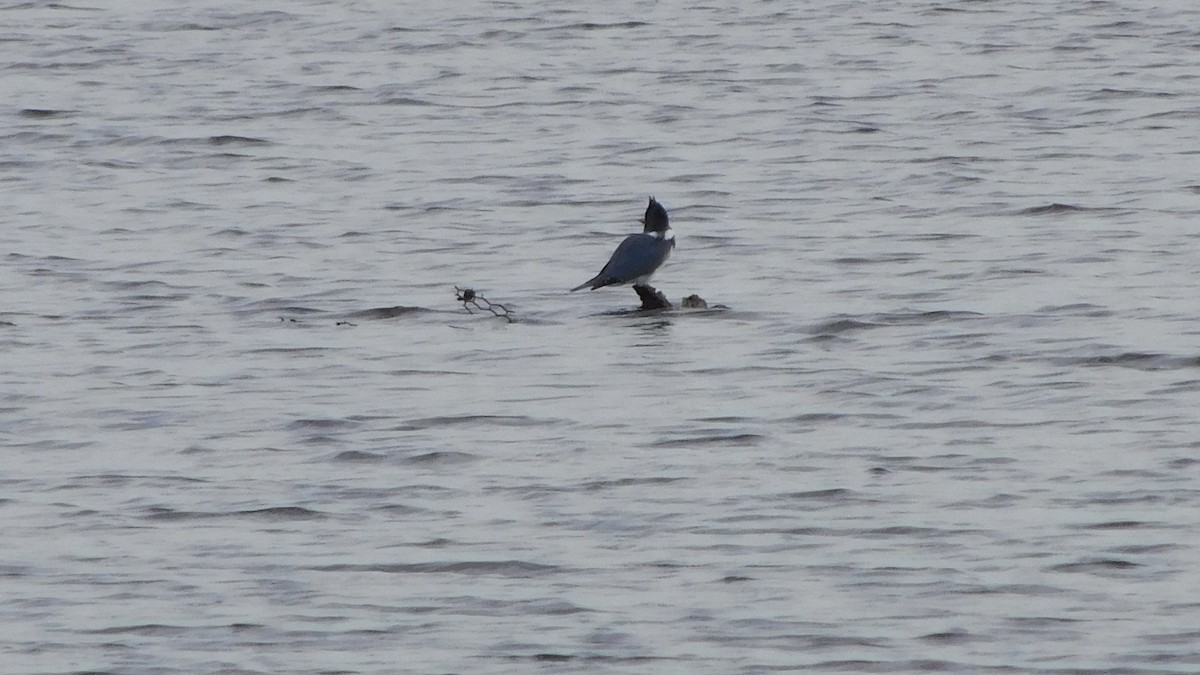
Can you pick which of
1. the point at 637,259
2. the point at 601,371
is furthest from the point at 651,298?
the point at 601,371

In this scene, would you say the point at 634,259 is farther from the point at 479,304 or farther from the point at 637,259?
the point at 479,304

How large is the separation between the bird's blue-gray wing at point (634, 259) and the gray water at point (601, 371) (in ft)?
0.82

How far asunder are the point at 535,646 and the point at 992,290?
323 inches

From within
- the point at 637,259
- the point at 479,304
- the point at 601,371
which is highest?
the point at 637,259

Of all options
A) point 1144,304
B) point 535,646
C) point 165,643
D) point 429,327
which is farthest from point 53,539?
point 1144,304

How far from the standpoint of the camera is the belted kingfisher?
53.8ft

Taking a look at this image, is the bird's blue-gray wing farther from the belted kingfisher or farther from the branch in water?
the branch in water

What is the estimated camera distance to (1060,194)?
2064 centimetres

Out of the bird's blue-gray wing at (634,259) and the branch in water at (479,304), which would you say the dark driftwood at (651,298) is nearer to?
the bird's blue-gray wing at (634,259)

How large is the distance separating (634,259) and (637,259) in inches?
0.8

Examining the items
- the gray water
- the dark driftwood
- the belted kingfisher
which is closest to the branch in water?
the gray water

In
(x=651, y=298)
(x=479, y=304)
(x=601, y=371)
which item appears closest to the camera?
(x=601, y=371)

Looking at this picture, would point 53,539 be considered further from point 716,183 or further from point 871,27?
point 871,27

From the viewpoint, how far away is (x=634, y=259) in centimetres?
1655
